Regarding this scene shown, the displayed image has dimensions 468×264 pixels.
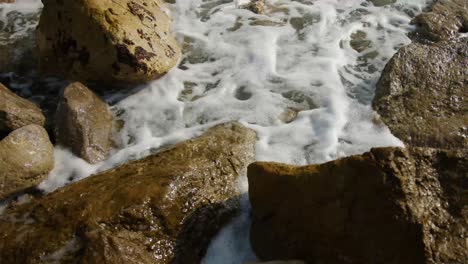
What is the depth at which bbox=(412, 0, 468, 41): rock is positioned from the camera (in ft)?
20.4

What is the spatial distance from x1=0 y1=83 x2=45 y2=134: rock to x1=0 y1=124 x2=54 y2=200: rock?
0.75 ft

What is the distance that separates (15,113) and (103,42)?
1.14 metres

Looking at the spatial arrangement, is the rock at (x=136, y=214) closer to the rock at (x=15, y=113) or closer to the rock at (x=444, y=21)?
the rock at (x=15, y=113)

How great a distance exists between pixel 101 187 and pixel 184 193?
2.18 ft

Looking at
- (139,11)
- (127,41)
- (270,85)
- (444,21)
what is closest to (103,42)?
(127,41)

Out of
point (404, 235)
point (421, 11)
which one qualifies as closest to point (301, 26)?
point (421, 11)

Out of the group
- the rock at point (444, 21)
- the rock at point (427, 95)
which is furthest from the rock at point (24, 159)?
the rock at point (444, 21)

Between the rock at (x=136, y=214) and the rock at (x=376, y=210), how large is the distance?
2.02ft

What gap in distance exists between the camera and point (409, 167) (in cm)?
348

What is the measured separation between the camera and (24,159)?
179 inches

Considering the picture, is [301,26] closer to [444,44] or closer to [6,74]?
[444,44]

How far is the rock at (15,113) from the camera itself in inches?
193

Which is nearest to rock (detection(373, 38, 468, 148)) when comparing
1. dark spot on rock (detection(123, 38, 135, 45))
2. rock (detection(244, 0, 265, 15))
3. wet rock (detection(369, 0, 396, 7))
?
wet rock (detection(369, 0, 396, 7))

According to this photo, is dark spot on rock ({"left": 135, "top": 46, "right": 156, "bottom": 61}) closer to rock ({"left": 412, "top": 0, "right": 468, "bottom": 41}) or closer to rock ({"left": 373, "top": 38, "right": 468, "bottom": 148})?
rock ({"left": 373, "top": 38, "right": 468, "bottom": 148})
